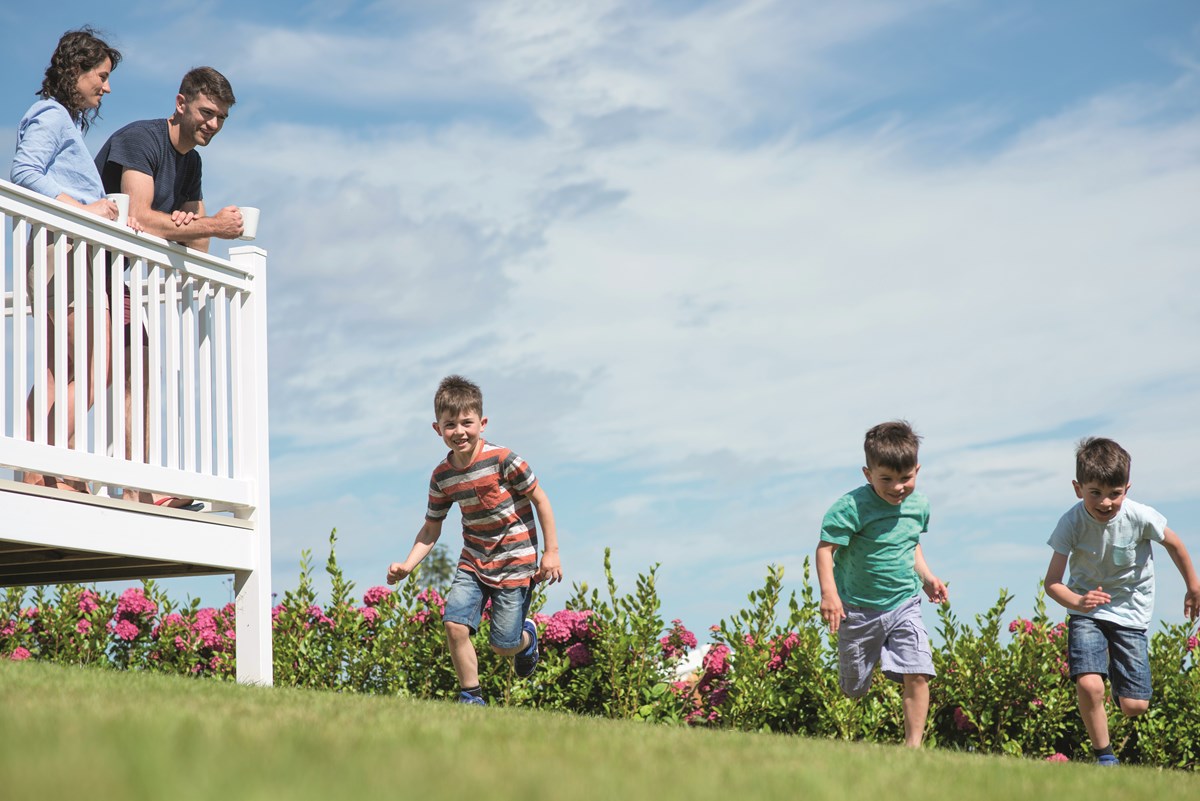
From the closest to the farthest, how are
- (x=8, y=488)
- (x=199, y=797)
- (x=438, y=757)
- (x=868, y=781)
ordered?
(x=199, y=797) → (x=438, y=757) → (x=868, y=781) → (x=8, y=488)

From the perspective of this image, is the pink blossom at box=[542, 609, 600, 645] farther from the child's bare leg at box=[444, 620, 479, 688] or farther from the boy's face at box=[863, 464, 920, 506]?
the boy's face at box=[863, 464, 920, 506]

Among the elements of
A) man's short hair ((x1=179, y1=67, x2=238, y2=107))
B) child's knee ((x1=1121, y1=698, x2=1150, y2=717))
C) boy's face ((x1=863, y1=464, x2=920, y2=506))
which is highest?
man's short hair ((x1=179, y1=67, x2=238, y2=107))

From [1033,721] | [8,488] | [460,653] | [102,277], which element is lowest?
[1033,721]

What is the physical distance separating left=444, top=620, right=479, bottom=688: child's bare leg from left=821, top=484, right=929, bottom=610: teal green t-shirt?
206cm

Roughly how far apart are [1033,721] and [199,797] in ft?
23.0

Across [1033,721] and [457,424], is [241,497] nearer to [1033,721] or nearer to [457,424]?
[457,424]

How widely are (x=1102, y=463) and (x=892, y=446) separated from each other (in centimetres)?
119

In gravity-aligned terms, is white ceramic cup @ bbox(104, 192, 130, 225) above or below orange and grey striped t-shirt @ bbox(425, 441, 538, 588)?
above

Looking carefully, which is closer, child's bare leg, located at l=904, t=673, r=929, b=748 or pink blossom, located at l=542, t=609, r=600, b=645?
child's bare leg, located at l=904, t=673, r=929, b=748

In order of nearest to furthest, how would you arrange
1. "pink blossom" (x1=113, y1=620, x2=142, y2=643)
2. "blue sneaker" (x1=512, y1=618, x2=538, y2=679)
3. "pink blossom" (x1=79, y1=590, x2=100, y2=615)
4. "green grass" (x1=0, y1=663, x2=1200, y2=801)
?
1. "green grass" (x1=0, y1=663, x2=1200, y2=801)
2. "blue sneaker" (x1=512, y1=618, x2=538, y2=679)
3. "pink blossom" (x1=113, y1=620, x2=142, y2=643)
4. "pink blossom" (x1=79, y1=590, x2=100, y2=615)

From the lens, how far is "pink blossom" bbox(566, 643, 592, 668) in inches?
339

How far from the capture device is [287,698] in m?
4.79

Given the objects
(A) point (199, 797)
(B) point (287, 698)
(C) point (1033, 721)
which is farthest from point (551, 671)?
(A) point (199, 797)

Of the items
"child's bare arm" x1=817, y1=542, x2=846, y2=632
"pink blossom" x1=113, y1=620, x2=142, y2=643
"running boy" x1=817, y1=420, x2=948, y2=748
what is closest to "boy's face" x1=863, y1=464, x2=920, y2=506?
"running boy" x1=817, y1=420, x2=948, y2=748
